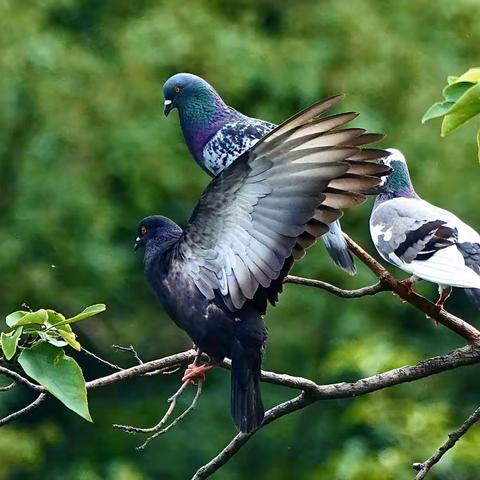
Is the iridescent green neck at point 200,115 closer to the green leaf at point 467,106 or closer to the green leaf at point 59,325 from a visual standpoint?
the green leaf at point 59,325

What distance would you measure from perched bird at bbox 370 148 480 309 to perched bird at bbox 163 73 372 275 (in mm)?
499

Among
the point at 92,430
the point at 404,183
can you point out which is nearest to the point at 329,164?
the point at 404,183

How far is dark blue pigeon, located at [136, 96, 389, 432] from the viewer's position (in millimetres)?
3629

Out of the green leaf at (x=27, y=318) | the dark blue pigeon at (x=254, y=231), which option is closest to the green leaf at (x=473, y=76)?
the dark blue pigeon at (x=254, y=231)

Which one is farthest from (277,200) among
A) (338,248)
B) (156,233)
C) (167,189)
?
(167,189)

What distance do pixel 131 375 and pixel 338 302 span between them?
7.24 m

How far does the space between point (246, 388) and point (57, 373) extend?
1186 mm

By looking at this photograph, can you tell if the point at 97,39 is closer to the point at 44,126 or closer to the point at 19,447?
the point at 44,126

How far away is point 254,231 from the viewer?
3.77m

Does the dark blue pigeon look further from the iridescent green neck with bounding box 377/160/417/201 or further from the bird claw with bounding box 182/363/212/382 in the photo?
the iridescent green neck with bounding box 377/160/417/201

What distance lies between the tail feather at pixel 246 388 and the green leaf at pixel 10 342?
107 cm

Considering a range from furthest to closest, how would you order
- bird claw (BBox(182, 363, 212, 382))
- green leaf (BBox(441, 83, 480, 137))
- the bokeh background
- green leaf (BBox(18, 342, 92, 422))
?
the bokeh background, bird claw (BBox(182, 363, 212, 382)), green leaf (BBox(18, 342, 92, 422)), green leaf (BBox(441, 83, 480, 137))

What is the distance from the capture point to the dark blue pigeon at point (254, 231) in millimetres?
3629

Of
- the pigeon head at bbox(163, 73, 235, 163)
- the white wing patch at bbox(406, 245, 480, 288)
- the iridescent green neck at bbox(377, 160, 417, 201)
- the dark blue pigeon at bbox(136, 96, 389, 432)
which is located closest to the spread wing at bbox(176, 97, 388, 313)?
the dark blue pigeon at bbox(136, 96, 389, 432)
